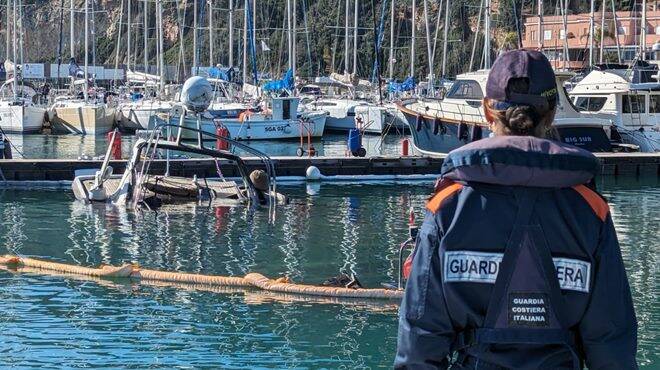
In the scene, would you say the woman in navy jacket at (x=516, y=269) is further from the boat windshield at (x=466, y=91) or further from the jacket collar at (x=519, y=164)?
the boat windshield at (x=466, y=91)

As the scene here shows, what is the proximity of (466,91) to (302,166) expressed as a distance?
24.6ft

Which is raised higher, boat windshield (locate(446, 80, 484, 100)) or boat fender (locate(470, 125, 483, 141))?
boat windshield (locate(446, 80, 484, 100))

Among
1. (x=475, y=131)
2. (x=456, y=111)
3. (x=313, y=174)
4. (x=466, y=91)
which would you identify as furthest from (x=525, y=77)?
(x=466, y=91)

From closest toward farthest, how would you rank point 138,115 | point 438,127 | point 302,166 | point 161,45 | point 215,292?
1. point 215,292
2. point 302,166
3. point 438,127
4. point 161,45
5. point 138,115

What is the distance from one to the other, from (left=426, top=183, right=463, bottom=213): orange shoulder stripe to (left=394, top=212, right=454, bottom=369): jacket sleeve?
1.0 inches

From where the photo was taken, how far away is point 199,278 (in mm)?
16109

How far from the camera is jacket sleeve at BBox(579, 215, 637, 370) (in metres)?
3.89

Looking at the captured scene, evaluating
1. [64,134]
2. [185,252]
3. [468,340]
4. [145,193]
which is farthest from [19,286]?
[64,134]

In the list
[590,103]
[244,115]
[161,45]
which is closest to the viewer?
[590,103]

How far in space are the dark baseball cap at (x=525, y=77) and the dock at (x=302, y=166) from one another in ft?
92.0

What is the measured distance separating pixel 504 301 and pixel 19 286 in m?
12.8

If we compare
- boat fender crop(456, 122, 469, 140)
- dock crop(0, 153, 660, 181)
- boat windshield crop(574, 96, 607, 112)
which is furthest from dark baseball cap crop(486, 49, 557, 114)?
boat windshield crop(574, 96, 607, 112)

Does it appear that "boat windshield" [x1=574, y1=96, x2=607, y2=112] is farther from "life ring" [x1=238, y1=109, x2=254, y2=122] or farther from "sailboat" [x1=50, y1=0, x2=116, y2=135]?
"sailboat" [x1=50, y1=0, x2=116, y2=135]

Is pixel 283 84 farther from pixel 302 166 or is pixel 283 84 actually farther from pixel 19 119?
pixel 302 166
